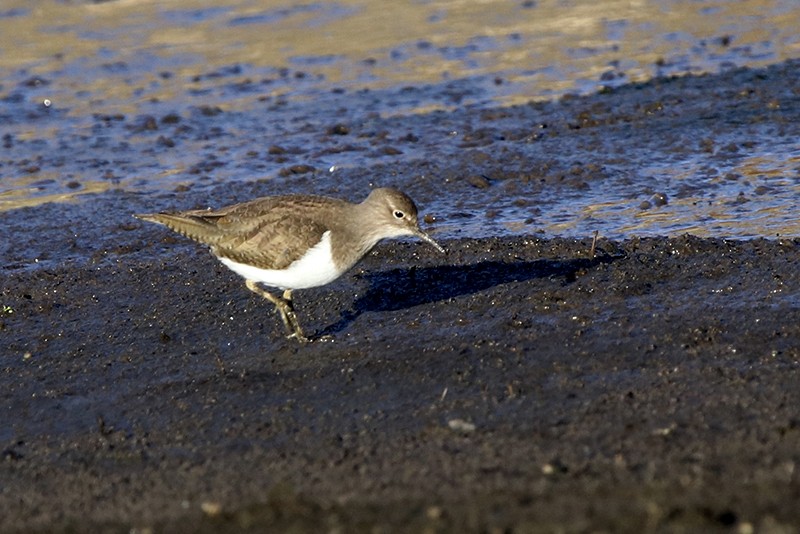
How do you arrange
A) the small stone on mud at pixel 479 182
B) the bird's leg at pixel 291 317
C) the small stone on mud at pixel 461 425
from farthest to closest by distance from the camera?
the small stone on mud at pixel 479 182, the bird's leg at pixel 291 317, the small stone on mud at pixel 461 425

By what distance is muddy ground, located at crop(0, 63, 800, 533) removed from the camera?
17.7ft

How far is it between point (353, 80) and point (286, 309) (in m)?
7.50

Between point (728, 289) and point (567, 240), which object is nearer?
point (728, 289)

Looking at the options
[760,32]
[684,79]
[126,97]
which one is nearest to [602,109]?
[684,79]

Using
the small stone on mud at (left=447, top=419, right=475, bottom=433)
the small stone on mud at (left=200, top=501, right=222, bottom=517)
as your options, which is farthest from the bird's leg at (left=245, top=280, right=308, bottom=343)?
the small stone on mud at (left=200, top=501, right=222, bottom=517)

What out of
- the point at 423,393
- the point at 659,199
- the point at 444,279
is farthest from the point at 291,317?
the point at 659,199

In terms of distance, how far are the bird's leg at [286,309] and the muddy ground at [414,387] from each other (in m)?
0.11

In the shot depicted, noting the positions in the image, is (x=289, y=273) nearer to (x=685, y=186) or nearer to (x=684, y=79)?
(x=685, y=186)

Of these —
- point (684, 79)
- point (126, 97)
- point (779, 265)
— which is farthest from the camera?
point (126, 97)

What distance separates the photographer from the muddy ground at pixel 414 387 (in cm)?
541

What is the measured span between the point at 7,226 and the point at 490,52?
7.25 m

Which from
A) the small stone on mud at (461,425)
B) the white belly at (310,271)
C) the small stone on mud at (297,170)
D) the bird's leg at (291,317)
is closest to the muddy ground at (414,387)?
the small stone on mud at (461,425)

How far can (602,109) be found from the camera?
504 inches

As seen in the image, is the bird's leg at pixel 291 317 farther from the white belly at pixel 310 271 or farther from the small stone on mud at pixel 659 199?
the small stone on mud at pixel 659 199
